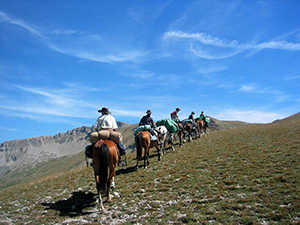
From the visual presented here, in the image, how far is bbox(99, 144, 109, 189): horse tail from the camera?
10.6m

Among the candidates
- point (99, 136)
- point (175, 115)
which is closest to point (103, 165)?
point (99, 136)

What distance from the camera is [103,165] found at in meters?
10.9

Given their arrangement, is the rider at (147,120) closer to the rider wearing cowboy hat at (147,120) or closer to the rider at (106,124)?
the rider wearing cowboy hat at (147,120)

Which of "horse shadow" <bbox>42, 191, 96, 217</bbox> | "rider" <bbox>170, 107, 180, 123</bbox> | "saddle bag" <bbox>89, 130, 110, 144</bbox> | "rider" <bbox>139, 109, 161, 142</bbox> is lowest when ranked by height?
"horse shadow" <bbox>42, 191, 96, 217</bbox>

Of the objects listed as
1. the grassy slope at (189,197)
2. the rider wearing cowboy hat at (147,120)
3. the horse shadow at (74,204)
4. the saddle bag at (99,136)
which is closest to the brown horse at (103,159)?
the saddle bag at (99,136)

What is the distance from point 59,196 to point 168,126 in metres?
14.0

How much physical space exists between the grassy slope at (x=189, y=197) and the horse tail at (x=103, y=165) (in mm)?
1193

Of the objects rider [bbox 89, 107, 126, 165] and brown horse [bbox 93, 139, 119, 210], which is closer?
brown horse [bbox 93, 139, 119, 210]

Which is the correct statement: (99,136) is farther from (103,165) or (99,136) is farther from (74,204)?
(74,204)

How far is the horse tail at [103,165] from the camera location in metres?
10.6

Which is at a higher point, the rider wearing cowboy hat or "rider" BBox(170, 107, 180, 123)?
"rider" BBox(170, 107, 180, 123)

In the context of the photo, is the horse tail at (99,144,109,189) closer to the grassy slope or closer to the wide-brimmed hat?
the grassy slope

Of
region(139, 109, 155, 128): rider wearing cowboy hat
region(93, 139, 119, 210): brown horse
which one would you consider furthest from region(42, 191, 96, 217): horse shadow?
region(139, 109, 155, 128): rider wearing cowboy hat

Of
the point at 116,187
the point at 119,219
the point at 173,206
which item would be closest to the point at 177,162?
the point at 116,187
